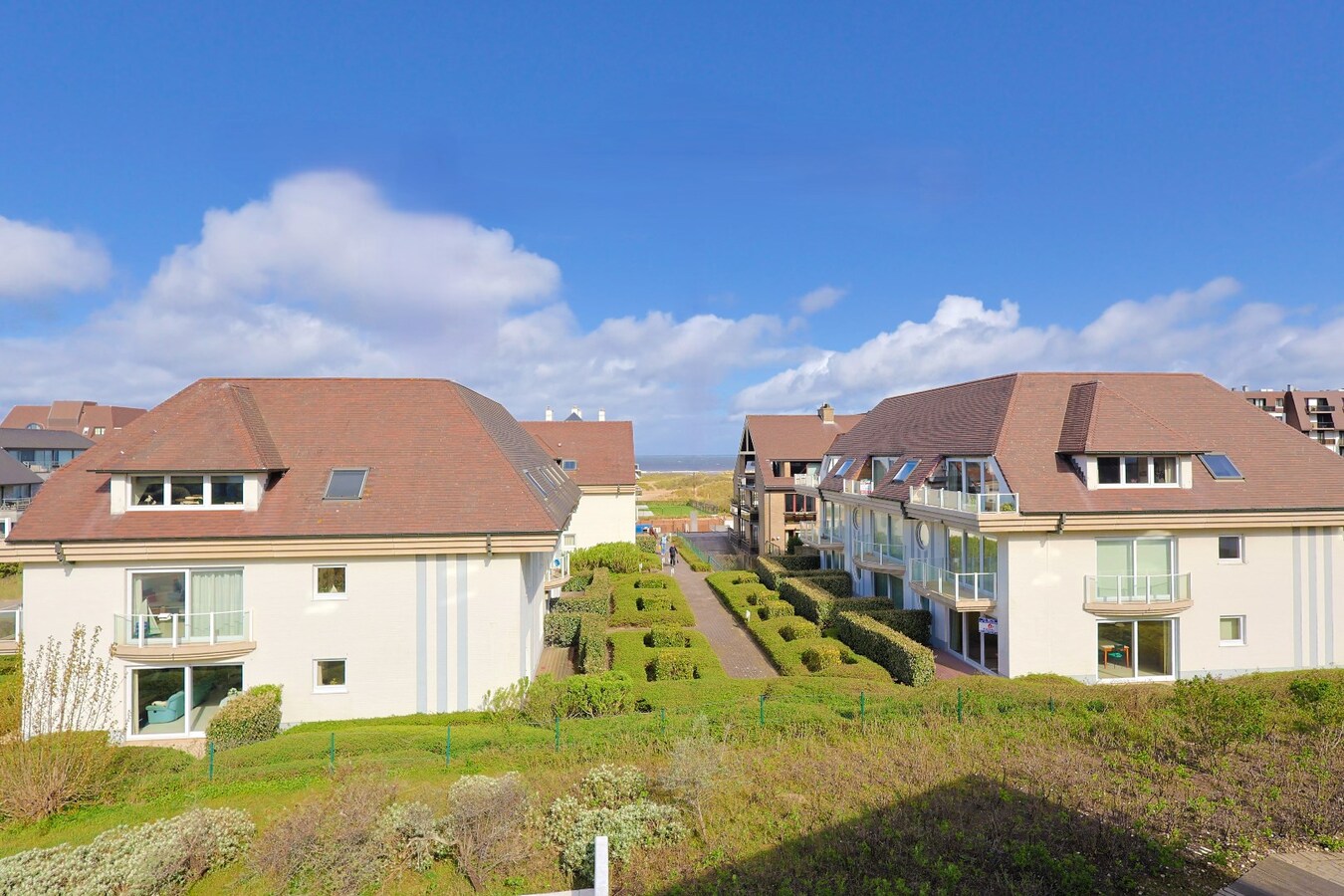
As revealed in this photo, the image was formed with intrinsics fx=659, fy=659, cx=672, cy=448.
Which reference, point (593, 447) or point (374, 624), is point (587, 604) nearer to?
point (374, 624)

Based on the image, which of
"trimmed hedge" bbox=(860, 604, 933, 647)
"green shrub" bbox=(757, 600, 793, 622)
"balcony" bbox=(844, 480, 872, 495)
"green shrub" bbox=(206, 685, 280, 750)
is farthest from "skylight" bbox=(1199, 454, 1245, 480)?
"green shrub" bbox=(206, 685, 280, 750)

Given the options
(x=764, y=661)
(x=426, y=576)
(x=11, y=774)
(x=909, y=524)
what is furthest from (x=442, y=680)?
(x=909, y=524)

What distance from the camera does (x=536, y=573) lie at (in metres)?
20.1

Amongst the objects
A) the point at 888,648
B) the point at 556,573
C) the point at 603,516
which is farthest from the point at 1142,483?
the point at 603,516

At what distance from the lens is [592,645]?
63.5 ft

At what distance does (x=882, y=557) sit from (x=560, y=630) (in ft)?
41.4

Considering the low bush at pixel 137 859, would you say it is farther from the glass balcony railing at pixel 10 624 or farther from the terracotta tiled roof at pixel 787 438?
the terracotta tiled roof at pixel 787 438

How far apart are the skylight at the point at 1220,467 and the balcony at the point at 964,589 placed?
7.22 metres

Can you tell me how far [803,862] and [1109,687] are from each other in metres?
11.2

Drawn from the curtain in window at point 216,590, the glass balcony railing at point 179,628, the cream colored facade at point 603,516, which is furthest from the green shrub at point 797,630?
the cream colored facade at point 603,516

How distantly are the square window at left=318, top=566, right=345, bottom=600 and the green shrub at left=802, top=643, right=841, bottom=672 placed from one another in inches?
489

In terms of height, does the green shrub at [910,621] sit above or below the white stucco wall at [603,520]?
below

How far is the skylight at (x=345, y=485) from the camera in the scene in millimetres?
16250

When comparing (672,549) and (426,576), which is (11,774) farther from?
(672,549)
